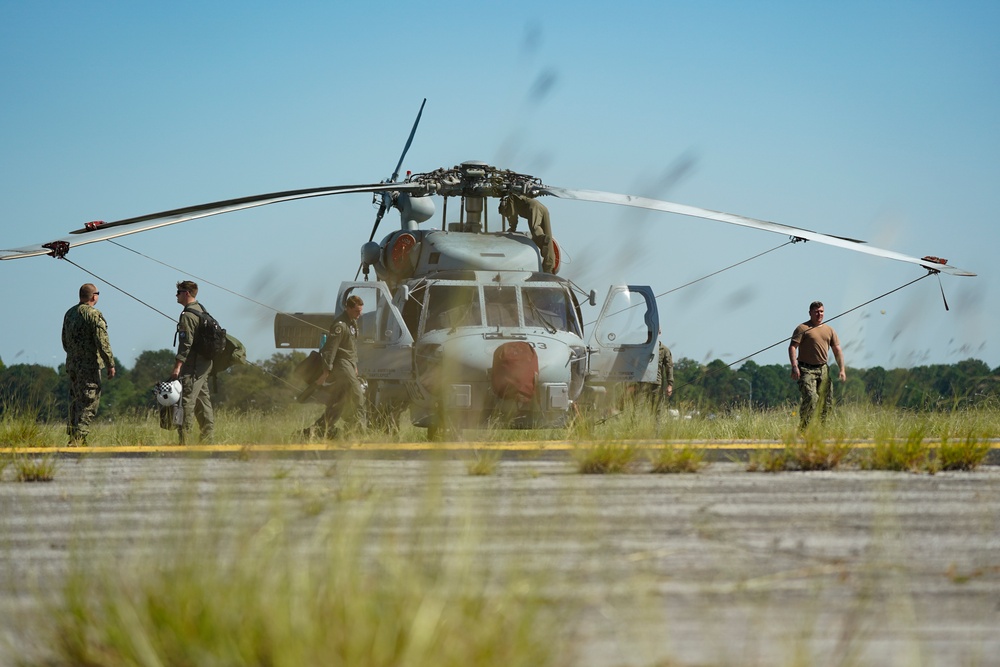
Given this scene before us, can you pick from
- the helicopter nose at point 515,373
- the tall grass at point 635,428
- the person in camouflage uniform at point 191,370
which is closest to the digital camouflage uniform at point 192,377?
the person in camouflage uniform at point 191,370

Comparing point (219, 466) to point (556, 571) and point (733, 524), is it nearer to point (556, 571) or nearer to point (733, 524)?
point (733, 524)

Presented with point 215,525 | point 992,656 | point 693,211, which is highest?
point 693,211

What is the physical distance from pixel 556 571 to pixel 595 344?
10343 mm

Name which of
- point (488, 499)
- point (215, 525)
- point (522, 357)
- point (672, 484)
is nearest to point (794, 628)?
point (215, 525)

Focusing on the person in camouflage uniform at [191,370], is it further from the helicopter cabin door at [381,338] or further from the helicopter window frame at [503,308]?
the helicopter window frame at [503,308]

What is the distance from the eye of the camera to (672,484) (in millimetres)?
6688

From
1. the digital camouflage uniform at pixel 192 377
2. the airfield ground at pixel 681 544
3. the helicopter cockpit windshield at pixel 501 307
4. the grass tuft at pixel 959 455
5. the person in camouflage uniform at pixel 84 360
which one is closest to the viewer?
the airfield ground at pixel 681 544

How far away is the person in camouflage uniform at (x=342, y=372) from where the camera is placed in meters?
12.8

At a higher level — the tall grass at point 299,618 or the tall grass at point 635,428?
the tall grass at point 635,428

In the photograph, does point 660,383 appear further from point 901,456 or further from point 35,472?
point 35,472

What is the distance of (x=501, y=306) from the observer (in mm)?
13891

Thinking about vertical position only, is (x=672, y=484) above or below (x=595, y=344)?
below

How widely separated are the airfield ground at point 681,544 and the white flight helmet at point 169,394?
14.7 feet

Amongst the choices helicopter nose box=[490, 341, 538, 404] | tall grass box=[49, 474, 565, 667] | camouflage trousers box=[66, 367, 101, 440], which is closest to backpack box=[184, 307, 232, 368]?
camouflage trousers box=[66, 367, 101, 440]
